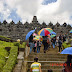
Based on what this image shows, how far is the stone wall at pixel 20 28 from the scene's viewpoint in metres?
20.9

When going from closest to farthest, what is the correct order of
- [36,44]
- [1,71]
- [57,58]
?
1. [1,71]
2. [57,58]
3. [36,44]

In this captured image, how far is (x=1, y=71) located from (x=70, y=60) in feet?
12.0

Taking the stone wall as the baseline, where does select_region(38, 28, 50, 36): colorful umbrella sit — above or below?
below

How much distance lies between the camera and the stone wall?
822 inches

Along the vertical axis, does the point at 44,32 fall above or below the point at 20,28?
below

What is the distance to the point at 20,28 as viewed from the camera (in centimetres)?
2136

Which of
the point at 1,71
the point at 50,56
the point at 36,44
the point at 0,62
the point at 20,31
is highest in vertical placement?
the point at 20,31

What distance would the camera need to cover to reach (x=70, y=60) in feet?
14.6

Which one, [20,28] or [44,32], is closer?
[44,32]

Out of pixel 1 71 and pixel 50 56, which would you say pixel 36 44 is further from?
pixel 1 71

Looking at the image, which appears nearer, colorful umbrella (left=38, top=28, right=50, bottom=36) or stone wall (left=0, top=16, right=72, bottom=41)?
colorful umbrella (left=38, top=28, right=50, bottom=36)

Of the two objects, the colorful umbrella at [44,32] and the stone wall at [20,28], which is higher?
the stone wall at [20,28]

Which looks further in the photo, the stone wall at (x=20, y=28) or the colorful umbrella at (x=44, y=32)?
the stone wall at (x=20, y=28)

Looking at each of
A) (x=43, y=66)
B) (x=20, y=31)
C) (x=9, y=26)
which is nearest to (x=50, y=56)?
(x=43, y=66)
